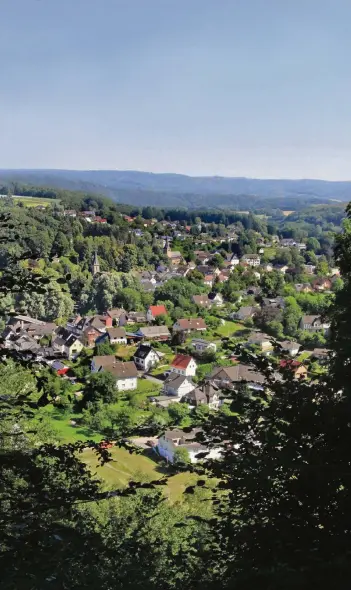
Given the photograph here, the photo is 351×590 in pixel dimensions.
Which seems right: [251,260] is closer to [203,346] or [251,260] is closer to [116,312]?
[116,312]

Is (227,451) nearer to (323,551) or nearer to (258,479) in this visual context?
(258,479)

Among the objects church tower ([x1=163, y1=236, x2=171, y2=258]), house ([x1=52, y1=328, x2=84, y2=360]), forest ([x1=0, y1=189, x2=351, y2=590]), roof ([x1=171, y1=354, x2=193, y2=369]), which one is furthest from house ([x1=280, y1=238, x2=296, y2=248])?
forest ([x1=0, y1=189, x2=351, y2=590])

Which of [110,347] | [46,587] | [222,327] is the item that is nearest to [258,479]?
[46,587]

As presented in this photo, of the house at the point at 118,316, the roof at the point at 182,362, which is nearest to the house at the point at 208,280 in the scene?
the house at the point at 118,316

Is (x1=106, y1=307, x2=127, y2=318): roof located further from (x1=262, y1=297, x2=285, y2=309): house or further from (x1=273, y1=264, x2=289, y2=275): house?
(x1=273, y1=264, x2=289, y2=275): house

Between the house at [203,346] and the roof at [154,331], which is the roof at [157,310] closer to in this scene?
the roof at [154,331]

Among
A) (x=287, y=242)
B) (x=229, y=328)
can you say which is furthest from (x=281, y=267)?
(x=229, y=328)
